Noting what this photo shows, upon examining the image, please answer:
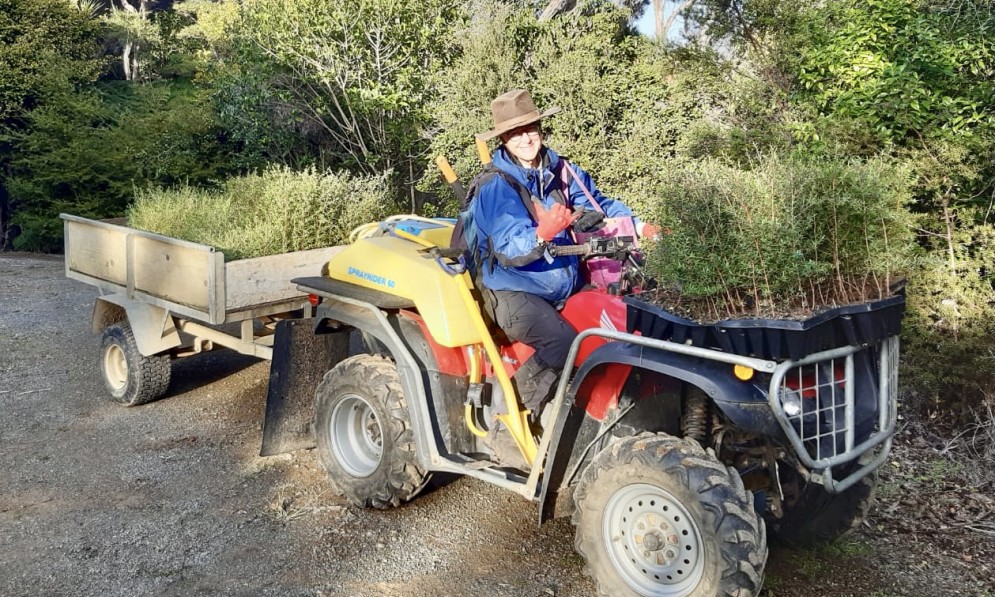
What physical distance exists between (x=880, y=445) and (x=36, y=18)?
18.5 metres

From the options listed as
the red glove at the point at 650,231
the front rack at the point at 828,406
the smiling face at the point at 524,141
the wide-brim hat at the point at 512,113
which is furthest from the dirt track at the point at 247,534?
the wide-brim hat at the point at 512,113

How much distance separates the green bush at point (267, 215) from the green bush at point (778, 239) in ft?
13.2

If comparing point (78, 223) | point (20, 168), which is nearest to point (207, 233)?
point (78, 223)

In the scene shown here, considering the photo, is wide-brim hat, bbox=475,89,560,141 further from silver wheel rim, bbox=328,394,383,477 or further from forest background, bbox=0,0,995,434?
silver wheel rim, bbox=328,394,383,477

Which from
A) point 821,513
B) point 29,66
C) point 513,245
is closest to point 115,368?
point 513,245

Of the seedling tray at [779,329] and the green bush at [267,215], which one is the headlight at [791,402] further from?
the green bush at [267,215]

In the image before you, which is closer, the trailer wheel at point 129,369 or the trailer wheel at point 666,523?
the trailer wheel at point 666,523

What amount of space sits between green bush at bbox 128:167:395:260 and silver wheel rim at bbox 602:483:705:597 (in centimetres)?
391

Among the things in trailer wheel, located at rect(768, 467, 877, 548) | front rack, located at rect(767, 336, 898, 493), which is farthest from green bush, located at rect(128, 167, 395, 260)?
front rack, located at rect(767, 336, 898, 493)

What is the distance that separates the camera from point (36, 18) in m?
17.1

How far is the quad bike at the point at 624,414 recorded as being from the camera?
2939mm

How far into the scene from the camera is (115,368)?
21.3ft

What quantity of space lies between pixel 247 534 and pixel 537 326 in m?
1.86

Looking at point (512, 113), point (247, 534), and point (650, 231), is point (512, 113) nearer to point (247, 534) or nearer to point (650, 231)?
point (650, 231)
